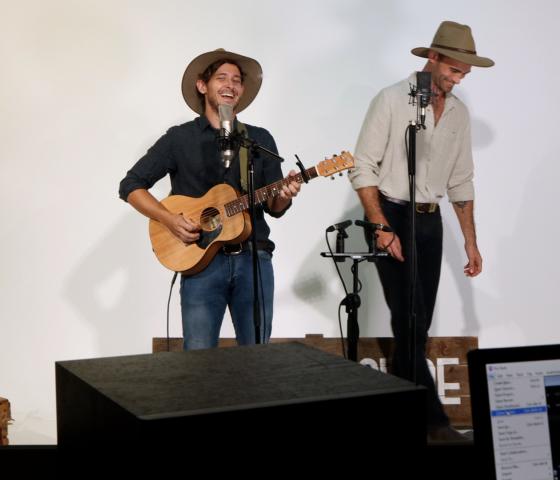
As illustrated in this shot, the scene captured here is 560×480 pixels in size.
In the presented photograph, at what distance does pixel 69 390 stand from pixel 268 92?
3.85 m

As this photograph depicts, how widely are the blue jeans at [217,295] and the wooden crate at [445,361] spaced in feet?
2.41

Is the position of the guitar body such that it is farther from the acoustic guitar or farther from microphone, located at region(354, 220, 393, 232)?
microphone, located at region(354, 220, 393, 232)

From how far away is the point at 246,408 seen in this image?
0.73 metres

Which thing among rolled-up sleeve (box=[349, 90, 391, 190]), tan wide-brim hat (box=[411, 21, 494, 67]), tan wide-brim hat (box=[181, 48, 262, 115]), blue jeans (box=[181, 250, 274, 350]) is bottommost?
blue jeans (box=[181, 250, 274, 350])

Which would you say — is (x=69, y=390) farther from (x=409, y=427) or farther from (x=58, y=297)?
(x=58, y=297)

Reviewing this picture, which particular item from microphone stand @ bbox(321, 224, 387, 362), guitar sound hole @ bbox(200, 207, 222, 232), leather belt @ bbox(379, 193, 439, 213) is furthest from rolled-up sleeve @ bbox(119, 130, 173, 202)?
leather belt @ bbox(379, 193, 439, 213)

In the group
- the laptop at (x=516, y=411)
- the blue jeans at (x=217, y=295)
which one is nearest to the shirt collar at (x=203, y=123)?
the blue jeans at (x=217, y=295)

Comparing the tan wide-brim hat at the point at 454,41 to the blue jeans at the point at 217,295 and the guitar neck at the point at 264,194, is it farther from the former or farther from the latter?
the blue jeans at the point at 217,295

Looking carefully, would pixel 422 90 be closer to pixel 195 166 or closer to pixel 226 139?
pixel 226 139

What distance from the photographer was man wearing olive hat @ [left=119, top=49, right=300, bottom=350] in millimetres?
3479

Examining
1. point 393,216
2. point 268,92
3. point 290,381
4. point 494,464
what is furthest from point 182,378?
point 268,92

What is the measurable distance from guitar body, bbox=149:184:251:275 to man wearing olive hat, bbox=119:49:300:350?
30 mm

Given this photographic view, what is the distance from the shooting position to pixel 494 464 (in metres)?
0.94

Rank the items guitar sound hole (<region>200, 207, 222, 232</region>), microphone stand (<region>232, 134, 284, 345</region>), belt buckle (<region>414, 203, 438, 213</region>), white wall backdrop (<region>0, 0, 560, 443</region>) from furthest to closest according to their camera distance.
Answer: white wall backdrop (<region>0, 0, 560, 443</region>) < belt buckle (<region>414, 203, 438, 213</region>) < guitar sound hole (<region>200, 207, 222, 232</region>) < microphone stand (<region>232, 134, 284, 345</region>)
